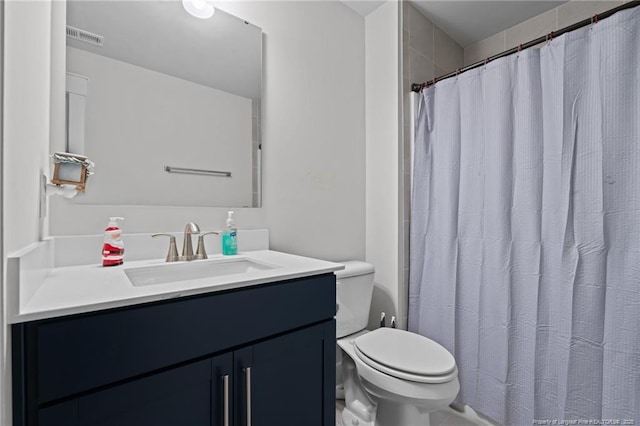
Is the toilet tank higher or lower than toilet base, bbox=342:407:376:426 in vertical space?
higher

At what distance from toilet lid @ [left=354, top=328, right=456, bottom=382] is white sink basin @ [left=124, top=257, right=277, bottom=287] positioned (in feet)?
2.00

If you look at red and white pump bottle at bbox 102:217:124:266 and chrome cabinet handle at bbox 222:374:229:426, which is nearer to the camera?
chrome cabinet handle at bbox 222:374:229:426

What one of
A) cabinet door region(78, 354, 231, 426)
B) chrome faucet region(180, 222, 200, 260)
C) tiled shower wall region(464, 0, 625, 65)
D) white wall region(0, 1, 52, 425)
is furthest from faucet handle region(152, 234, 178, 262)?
tiled shower wall region(464, 0, 625, 65)

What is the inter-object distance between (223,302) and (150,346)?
18 centimetres

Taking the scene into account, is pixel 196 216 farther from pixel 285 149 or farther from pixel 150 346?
pixel 150 346

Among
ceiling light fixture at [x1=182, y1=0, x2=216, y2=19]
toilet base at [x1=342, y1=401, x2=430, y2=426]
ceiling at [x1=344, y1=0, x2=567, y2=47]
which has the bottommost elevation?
toilet base at [x1=342, y1=401, x2=430, y2=426]

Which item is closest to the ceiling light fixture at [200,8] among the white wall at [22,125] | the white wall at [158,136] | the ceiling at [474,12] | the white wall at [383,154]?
the white wall at [158,136]

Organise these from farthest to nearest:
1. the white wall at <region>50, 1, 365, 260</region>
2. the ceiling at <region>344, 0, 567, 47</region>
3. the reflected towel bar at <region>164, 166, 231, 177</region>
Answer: the ceiling at <region>344, 0, 567, 47</region> < the white wall at <region>50, 1, 365, 260</region> < the reflected towel bar at <region>164, 166, 231, 177</region>

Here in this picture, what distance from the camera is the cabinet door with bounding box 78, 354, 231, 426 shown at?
0.65m

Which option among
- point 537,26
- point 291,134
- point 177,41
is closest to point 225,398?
point 291,134

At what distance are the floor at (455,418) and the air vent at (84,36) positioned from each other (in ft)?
6.39

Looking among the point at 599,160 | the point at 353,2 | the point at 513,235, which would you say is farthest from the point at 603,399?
the point at 353,2

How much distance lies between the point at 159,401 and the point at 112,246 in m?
0.56

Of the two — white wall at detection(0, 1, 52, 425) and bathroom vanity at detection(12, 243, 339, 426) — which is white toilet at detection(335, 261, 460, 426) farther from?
white wall at detection(0, 1, 52, 425)
